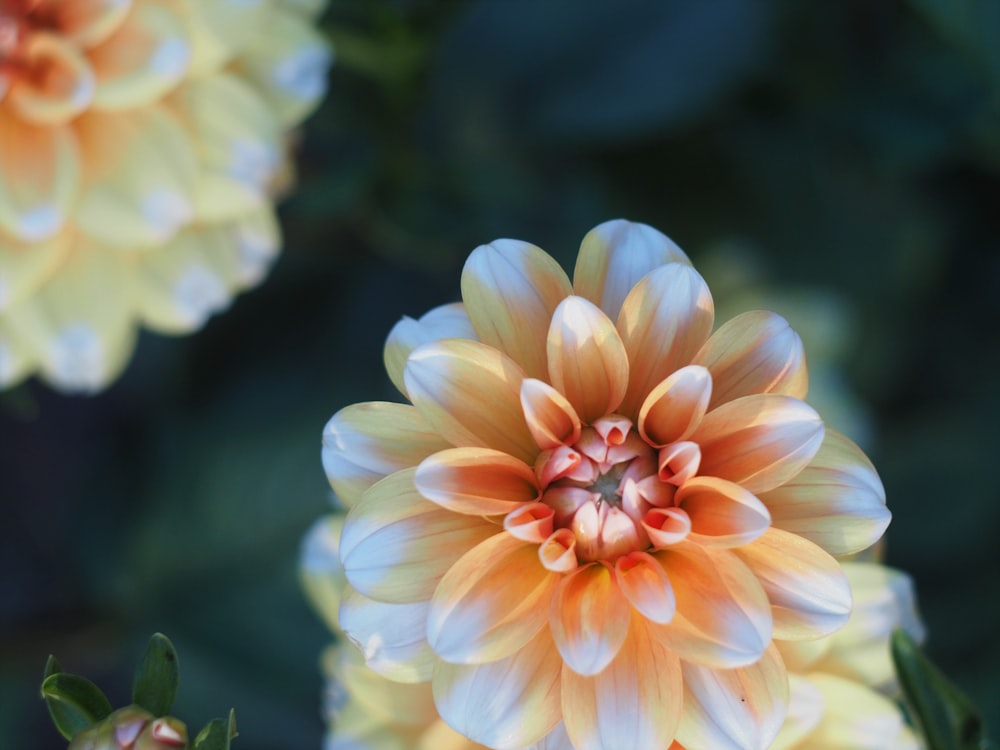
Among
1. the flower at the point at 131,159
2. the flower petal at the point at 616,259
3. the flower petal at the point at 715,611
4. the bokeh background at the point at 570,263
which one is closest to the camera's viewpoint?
the flower petal at the point at 715,611

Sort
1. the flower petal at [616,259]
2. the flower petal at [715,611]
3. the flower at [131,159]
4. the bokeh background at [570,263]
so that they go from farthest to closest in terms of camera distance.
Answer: the bokeh background at [570,263] → the flower at [131,159] → the flower petal at [616,259] → the flower petal at [715,611]

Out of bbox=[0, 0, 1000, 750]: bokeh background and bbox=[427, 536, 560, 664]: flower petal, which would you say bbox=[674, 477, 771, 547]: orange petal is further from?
bbox=[0, 0, 1000, 750]: bokeh background

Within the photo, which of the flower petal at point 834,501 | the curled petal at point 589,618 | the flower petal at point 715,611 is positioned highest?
the flower petal at point 834,501

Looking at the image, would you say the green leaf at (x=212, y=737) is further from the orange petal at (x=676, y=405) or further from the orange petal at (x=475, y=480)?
the orange petal at (x=676, y=405)

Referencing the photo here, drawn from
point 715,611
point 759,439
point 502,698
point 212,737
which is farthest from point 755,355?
point 212,737

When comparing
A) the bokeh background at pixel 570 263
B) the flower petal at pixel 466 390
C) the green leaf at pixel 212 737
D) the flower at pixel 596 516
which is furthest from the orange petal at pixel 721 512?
the bokeh background at pixel 570 263

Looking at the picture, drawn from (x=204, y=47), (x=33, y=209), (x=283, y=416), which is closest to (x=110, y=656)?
(x=283, y=416)

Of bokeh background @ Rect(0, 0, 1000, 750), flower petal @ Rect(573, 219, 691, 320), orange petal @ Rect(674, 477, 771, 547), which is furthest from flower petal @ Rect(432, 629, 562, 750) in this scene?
bokeh background @ Rect(0, 0, 1000, 750)
